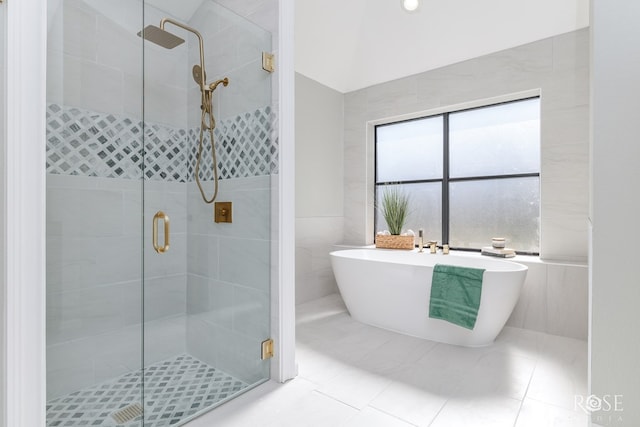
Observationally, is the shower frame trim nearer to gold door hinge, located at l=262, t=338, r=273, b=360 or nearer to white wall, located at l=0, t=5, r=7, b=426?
white wall, located at l=0, t=5, r=7, b=426

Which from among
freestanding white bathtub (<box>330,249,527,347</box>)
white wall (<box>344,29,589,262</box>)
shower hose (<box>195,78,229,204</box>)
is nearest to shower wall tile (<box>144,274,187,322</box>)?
shower hose (<box>195,78,229,204</box>)

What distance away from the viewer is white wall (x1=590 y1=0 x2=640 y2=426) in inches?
34.3

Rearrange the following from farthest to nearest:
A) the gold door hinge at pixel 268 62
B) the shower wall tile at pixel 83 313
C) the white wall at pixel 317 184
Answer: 1. the white wall at pixel 317 184
2. the gold door hinge at pixel 268 62
3. the shower wall tile at pixel 83 313

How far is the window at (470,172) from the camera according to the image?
3.04 meters

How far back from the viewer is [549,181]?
2760mm

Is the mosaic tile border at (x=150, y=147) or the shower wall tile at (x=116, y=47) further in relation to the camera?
the shower wall tile at (x=116, y=47)

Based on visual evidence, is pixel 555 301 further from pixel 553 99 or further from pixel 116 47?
pixel 116 47

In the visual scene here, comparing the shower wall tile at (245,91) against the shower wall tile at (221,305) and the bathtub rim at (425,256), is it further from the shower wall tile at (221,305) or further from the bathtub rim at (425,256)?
the bathtub rim at (425,256)

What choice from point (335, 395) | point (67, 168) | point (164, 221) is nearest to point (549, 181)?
point (335, 395)

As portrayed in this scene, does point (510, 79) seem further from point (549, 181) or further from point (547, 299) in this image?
point (547, 299)

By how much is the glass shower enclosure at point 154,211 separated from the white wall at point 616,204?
Answer: 1.43 metres

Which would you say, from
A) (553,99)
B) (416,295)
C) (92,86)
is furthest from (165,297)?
(553,99)

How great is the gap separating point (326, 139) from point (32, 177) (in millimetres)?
Answer: 2875

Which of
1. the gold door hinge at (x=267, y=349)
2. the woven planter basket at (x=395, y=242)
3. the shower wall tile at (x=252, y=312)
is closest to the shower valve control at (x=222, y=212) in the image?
the shower wall tile at (x=252, y=312)
